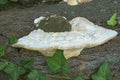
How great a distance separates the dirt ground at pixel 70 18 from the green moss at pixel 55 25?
0.12 metres

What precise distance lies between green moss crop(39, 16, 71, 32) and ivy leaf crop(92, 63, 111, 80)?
0.26 meters

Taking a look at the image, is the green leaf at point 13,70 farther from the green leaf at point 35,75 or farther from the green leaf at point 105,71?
the green leaf at point 105,71

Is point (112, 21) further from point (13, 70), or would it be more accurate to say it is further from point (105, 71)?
point (13, 70)

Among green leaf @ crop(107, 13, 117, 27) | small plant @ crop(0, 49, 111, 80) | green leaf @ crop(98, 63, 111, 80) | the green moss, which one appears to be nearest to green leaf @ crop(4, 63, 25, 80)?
small plant @ crop(0, 49, 111, 80)

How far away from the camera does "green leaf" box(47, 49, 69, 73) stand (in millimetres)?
1633

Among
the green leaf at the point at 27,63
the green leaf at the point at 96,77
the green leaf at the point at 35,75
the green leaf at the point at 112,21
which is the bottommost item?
the green leaf at the point at 96,77

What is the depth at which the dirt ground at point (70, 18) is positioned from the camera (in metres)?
1.73

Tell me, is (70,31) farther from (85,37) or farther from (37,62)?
(37,62)

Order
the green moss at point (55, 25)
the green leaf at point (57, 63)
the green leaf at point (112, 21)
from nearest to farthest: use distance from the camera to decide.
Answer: the green leaf at point (57, 63) → the green moss at point (55, 25) → the green leaf at point (112, 21)

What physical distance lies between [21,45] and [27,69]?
0.39ft

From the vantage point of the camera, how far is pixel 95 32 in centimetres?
175

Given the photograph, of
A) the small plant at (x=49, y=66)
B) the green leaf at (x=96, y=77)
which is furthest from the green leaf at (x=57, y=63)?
the green leaf at (x=96, y=77)

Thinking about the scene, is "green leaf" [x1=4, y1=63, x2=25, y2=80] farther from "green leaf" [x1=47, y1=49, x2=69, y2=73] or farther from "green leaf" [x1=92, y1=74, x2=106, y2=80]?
"green leaf" [x1=92, y1=74, x2=106, y2=80]

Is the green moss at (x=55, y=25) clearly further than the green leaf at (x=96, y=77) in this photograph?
Yes
